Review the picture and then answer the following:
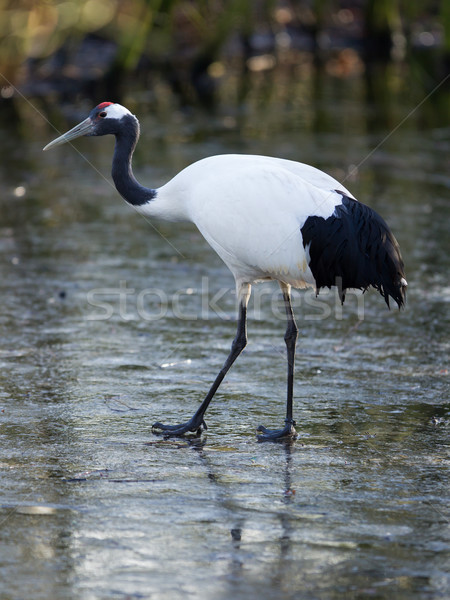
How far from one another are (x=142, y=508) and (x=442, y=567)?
1212 millimetres

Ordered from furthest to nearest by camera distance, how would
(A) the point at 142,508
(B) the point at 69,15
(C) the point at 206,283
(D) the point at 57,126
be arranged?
(B) the point at 69,15, (D) the point at 57,126, (C) the point at 206,283, (A) the point at 142,508

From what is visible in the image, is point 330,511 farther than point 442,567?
Yes

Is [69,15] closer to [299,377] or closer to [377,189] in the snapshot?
[377,189]

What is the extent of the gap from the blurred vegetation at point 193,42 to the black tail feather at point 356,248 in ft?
31.1

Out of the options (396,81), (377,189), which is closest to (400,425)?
(377,189)

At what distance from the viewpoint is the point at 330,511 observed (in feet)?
13.4

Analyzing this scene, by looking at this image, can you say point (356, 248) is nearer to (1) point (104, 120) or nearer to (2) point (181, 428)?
(2) point (181, 428)

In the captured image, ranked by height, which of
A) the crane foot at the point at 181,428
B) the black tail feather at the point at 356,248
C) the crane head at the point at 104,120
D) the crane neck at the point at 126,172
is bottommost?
the crane foot at the point at 181,428

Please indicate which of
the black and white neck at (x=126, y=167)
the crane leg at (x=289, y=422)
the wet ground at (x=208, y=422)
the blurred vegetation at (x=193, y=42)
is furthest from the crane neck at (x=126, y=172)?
the blurred vegetation at (x=193, y=42)

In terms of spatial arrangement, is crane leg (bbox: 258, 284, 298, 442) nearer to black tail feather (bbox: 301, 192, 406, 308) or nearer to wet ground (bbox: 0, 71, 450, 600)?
wet ground (bbox: 0, 71, 450, 600)

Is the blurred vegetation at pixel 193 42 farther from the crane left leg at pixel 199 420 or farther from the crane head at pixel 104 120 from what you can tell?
the crane left leg at pixel 199 420

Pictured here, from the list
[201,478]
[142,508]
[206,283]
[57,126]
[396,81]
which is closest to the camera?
[142,508]

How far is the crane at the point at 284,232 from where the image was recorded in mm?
5039

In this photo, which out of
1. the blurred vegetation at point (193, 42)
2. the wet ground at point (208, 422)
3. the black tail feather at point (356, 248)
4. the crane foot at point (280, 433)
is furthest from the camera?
the blurred vegetation at point (193, 42)
